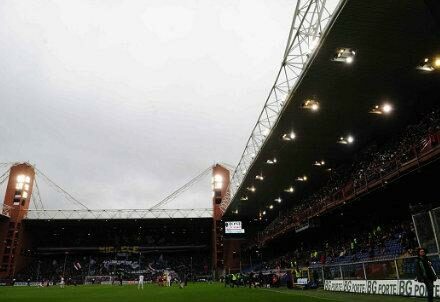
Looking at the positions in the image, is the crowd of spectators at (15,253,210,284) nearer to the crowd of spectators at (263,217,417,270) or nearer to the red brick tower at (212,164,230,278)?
the red brick tower at (212,164,230,278)

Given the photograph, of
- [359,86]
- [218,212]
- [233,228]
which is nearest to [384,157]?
[359,86]

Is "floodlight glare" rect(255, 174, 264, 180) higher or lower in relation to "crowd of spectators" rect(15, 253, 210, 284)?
higher

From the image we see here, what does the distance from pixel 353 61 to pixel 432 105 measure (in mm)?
10228

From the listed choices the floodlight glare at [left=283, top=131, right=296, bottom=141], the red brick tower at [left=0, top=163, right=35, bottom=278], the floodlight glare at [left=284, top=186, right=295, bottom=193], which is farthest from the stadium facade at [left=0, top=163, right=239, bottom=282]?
the floodlight glare at [left=283, top=131, right=296, bottom=141]

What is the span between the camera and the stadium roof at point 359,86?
1555cm

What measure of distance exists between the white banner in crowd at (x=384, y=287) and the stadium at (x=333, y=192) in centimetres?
6

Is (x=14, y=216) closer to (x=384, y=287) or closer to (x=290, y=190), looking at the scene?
(x=290, y=190)

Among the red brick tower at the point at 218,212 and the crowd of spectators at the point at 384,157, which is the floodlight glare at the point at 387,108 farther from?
the red brick tower at the point at 218,212

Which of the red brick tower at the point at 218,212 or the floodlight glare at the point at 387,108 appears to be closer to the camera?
the floodlight glare at the point at 387,108

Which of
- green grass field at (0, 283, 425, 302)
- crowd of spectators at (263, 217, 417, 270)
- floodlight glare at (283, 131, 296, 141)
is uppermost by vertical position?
floodlight glare at (283, 131, 296, 141)

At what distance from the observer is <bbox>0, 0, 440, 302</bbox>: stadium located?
615 inches

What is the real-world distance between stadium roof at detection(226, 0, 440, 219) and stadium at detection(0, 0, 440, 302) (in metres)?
0.09

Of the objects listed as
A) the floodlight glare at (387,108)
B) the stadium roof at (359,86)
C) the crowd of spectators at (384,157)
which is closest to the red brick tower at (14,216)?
the stadium roof at (359,86)

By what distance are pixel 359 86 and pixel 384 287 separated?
11.5 meters
